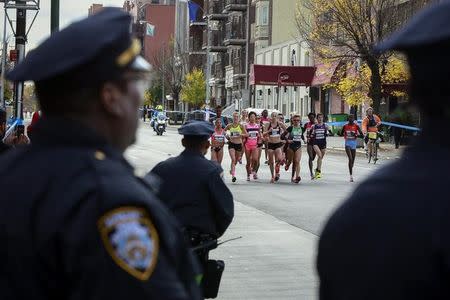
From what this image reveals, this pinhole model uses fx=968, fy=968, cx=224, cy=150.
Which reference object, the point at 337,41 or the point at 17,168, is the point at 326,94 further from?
the point at 17,168

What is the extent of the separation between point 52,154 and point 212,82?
90.9 meters

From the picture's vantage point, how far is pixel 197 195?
688cm

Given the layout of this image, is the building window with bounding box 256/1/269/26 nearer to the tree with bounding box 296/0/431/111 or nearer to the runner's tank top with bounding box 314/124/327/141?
the tree with bounding box 296/0/431/111

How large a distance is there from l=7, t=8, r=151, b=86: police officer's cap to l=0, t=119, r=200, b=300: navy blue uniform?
197 millimetres

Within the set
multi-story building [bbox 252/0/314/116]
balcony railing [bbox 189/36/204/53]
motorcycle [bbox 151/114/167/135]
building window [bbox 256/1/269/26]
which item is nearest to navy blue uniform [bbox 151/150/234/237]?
A: motorcycle [bbox 151/114/167/135]

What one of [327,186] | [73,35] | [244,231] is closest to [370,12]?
[327,186]

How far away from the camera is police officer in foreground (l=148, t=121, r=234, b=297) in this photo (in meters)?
6.85

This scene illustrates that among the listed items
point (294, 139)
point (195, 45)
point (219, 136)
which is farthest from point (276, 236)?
point (195, 45)

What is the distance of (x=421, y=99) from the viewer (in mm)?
2193

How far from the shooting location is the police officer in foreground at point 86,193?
2.27 meters

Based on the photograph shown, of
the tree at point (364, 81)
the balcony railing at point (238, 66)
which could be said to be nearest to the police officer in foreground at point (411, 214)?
the tree at point (364, 81)

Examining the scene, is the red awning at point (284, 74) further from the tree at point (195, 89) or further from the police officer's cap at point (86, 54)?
the police officer's cap at point (86, 54)

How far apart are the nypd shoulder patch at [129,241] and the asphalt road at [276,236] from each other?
0.29 m

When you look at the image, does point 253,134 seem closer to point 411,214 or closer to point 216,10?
point 411,214
